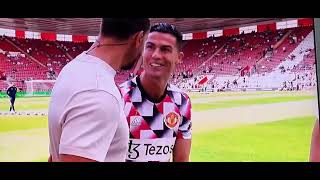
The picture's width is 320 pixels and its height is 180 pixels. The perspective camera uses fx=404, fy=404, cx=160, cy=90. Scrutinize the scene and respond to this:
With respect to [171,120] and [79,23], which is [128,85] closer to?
[171,120]

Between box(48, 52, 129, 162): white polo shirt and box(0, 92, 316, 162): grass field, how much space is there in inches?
29.6

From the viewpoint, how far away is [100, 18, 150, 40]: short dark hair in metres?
2.40

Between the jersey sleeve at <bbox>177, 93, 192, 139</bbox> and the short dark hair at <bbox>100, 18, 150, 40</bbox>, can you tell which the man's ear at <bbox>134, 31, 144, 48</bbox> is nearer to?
the short dark hair at <bbox>100, 18, 150, 40</bbox>

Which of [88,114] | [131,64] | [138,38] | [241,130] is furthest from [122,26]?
[241,130]

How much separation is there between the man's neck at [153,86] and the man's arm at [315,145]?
1.03 metres

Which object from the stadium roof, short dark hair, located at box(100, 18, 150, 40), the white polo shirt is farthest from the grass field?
the white polo shirt

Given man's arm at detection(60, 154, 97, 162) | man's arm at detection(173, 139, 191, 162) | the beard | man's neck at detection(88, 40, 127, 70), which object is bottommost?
man's arm at detection(173, 139, 191, 162)

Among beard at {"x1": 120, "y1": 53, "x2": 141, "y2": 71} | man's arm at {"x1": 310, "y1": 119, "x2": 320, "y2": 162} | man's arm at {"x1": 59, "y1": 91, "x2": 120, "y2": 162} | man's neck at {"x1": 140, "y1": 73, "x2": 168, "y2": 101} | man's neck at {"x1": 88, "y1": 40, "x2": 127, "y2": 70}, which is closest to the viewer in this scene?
man's arm at {"x1": 59, "y1": 91, "x2": 120, "y2": 162}

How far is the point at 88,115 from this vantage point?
1.93m

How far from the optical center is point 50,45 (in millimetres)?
2727

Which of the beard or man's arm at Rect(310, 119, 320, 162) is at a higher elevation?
the beard

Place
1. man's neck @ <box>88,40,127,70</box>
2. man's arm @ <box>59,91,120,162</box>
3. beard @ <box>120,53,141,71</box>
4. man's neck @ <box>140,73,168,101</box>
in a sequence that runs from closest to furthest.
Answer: man's arm @ <box>59,91,120,162</box>, man's neck @ <box>88,40,127,70</box>, beard @ <box>120,53,141,71</box>, man's neck @ <box>140,73,168,101</box>
